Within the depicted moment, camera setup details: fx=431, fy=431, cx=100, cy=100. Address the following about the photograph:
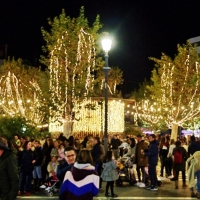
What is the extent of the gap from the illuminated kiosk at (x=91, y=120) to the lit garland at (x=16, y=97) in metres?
6.40

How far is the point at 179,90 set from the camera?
37.8 metres

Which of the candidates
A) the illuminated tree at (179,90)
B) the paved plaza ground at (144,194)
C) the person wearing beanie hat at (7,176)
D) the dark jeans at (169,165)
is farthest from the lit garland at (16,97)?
the person wearing beanie hat at (7,176)

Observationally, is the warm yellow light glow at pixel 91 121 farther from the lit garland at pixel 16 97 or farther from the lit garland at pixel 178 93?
the lit garland at pixel 16 97

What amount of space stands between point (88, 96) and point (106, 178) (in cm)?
1636

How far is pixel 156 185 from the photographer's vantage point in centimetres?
1462

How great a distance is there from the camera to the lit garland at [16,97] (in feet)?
131

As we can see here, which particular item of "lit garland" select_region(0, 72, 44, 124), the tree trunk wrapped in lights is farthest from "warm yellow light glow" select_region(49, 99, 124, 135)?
"lit garland" select_region(0, 72, 44, 124)

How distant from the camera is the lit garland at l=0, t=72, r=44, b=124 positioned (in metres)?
39.8

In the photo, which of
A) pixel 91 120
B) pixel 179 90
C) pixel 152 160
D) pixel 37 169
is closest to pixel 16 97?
pixel 91 120

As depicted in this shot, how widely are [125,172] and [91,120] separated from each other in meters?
17.9

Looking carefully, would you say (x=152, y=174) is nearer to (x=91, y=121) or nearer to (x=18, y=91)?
(x=91, y=121)

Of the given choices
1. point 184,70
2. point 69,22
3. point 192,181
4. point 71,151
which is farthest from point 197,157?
point 184,70

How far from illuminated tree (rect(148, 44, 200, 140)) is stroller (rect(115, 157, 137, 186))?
21757 mm

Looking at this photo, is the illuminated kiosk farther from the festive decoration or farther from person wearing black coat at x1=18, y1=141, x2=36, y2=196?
person wearing black coat at x1=18, y1=141, x2=36, y2=196
